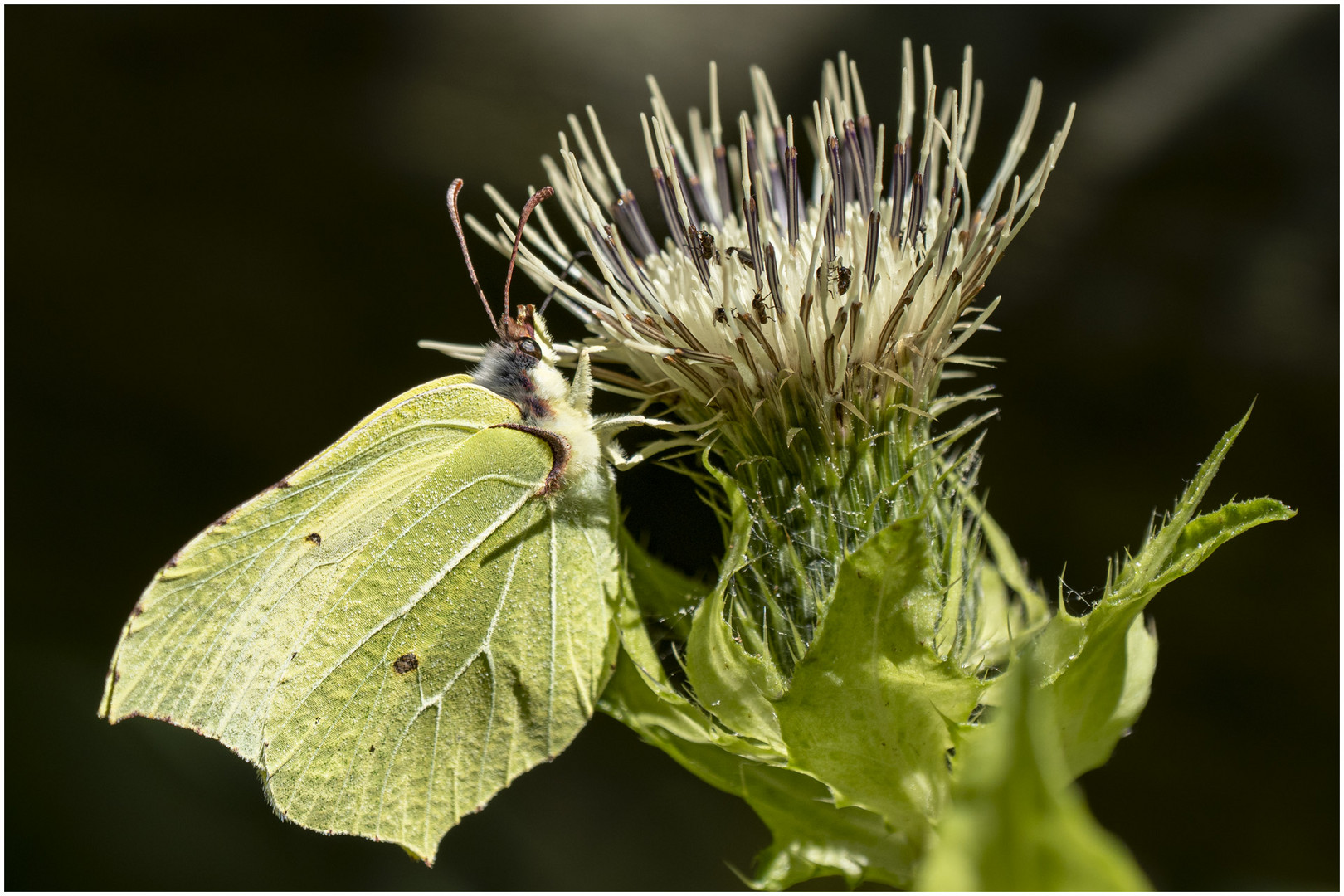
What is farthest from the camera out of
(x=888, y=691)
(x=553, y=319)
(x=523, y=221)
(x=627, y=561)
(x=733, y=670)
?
(x=553, y=319)

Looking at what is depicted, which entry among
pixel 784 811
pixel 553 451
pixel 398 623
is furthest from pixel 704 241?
pixel 784 811

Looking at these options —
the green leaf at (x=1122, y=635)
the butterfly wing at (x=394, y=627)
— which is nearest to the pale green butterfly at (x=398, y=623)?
the butterfly wing at (x=394, y=627)

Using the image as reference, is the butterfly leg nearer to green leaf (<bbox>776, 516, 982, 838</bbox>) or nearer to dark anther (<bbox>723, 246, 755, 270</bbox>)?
dark anther (<bbox>723, 246, 755, 270</bbox>)

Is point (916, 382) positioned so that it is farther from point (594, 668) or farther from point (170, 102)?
point (170, 102)

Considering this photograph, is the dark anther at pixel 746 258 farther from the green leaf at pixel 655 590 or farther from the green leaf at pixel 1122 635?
the green leaf at pixel 1122 635

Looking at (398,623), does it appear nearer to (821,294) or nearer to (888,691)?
(888,691)
